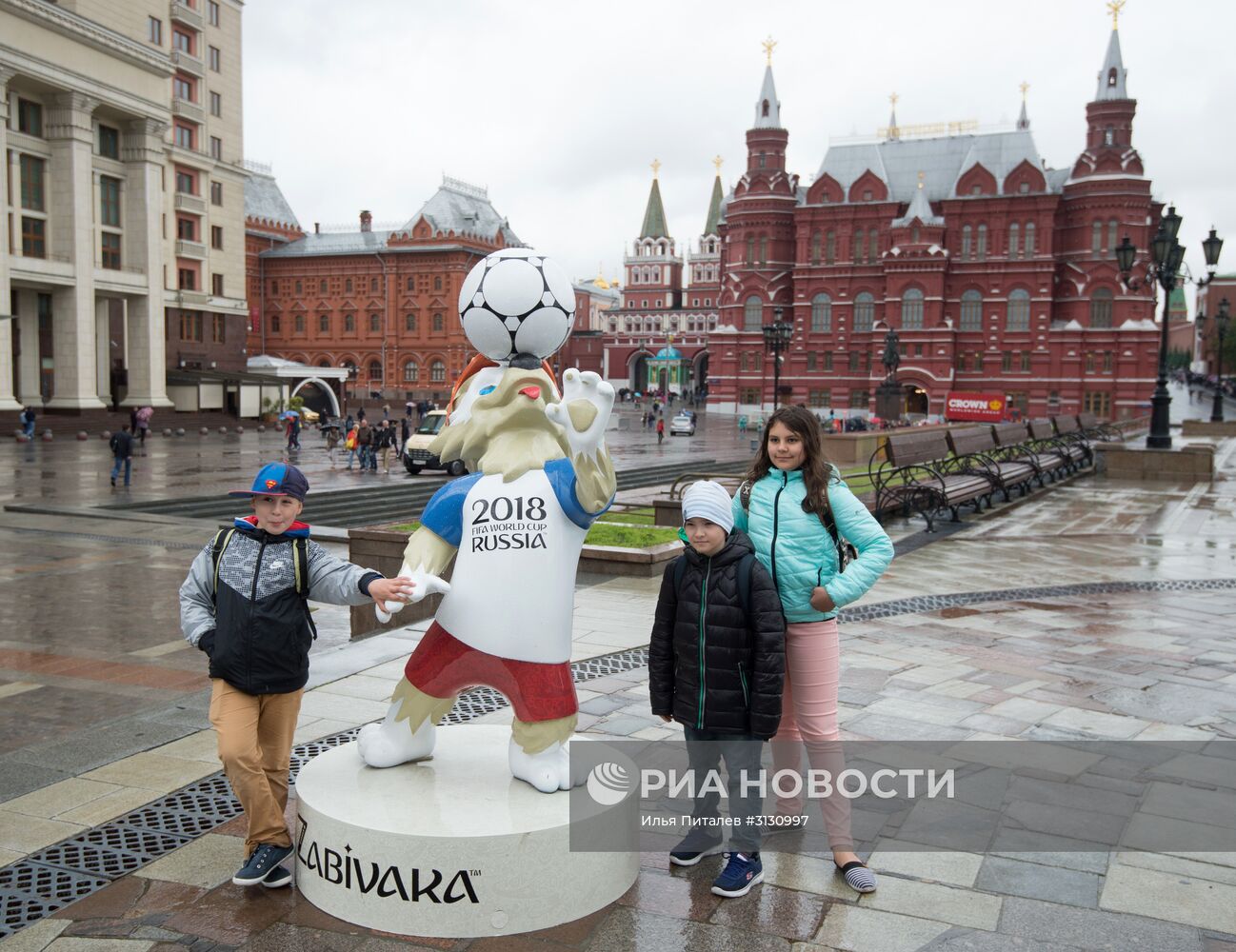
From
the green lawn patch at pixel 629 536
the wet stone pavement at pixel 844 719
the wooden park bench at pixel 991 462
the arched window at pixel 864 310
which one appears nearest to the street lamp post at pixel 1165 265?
the wooden park bench at pixel 991 462

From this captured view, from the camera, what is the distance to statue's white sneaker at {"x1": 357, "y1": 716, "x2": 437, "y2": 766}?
13.1 ft

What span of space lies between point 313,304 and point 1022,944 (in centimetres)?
7298

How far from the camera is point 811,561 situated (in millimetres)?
3834

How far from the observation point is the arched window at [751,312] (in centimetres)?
6769

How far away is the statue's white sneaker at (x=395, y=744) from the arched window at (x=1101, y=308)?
62572 millimetres

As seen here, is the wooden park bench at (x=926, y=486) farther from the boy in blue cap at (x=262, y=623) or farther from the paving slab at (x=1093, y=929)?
the boy in blue cap at (x=262, y=623)

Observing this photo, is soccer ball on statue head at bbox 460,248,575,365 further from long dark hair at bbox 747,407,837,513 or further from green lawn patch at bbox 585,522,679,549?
green lawn patch at bbox 585,522,679,549

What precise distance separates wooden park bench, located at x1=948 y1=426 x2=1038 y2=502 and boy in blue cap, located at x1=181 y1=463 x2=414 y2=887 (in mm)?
14275

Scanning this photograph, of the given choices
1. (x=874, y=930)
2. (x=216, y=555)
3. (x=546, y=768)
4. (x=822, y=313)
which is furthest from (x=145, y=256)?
(x=874, y=930)

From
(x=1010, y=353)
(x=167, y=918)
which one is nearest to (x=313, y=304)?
(x=1010, y=353)

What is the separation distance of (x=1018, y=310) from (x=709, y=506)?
2453 inches

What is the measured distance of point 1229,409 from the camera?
186 ft

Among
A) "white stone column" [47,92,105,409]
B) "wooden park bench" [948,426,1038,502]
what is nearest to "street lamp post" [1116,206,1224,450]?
"wooden park bench" [948,426,1038,502]

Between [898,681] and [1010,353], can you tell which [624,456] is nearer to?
[898,681]
